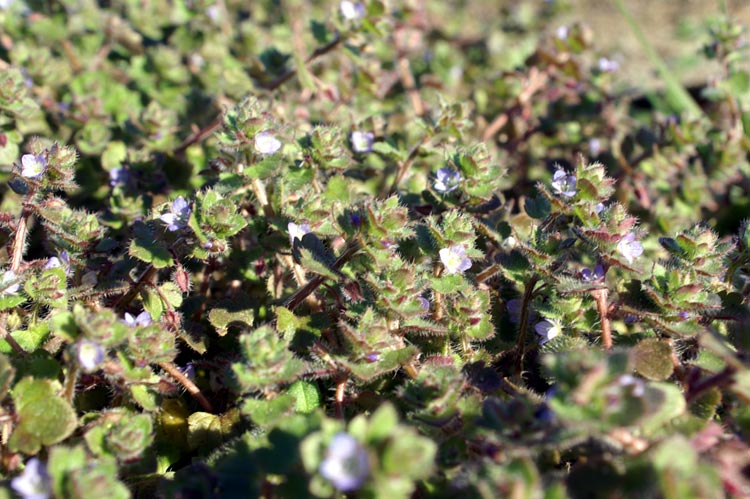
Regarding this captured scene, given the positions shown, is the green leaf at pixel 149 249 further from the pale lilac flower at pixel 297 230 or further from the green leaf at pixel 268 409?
the green leaf at pixel 268 409

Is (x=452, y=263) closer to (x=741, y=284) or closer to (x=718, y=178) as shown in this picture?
(x=741, y=284)

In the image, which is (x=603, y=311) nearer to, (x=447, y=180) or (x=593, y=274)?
(x=593, y=274)

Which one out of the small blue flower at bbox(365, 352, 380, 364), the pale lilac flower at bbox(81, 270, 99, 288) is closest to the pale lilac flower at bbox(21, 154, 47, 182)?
the pale lilac flower at bbox(81, 270, 99, 288)

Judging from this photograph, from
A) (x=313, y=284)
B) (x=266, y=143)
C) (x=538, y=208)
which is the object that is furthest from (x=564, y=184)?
(x=266, y=143)

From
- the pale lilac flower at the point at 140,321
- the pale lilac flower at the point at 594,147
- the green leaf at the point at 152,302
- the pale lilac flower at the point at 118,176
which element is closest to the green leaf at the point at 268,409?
the pale lilac flower at the point at 140,321

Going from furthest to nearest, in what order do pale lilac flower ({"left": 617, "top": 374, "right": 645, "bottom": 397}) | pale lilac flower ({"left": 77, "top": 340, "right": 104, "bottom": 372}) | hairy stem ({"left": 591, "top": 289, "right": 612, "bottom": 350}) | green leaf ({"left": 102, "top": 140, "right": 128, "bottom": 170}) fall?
green leaf ({"left": 102, "top": 140, "right": 128, "bottom": 170}) → hairy stem ({"left": 591, "top": 289, "right": 612, "bottom": 350}) → pale lilac flower ({"left": 77, "top": 340, "right": 104, "bottom": 372}) → pale lilac flower ({"left": 617, "top": 374, "right": 645, "bottom": 397})

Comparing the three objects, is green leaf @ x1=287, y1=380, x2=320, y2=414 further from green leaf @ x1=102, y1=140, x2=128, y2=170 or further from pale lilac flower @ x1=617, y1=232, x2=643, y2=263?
green leaf @ x1=102, y1=140, x2=128, y2=170
